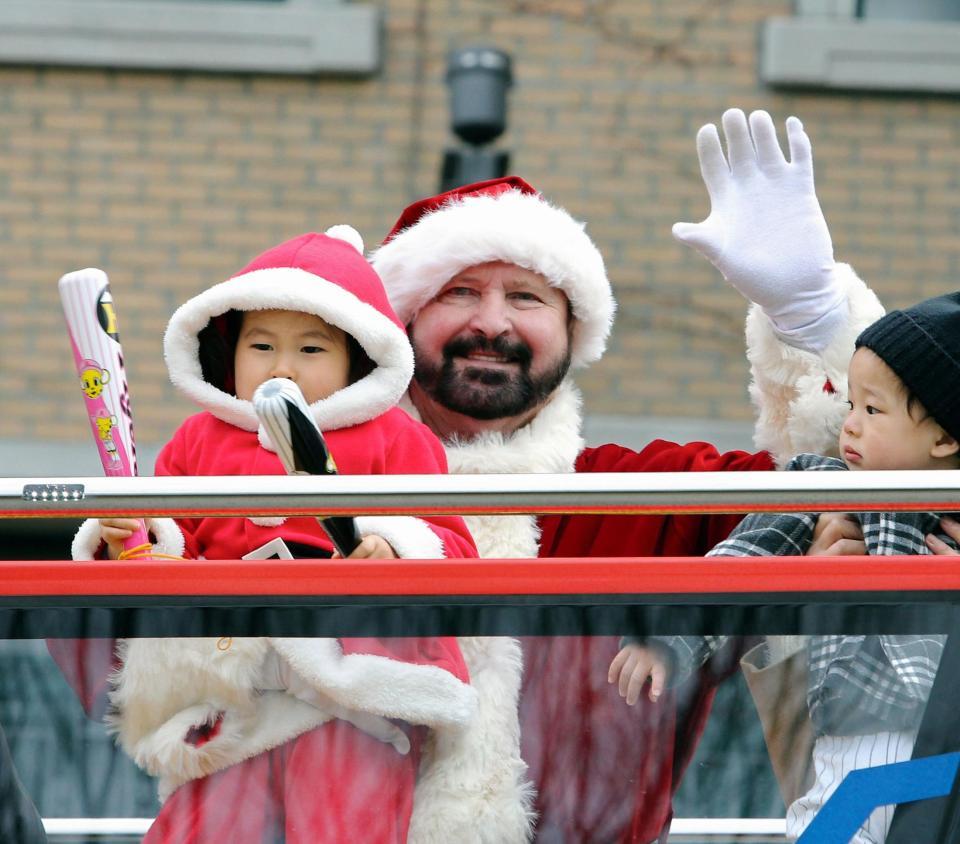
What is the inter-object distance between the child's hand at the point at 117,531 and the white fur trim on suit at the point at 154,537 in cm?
3

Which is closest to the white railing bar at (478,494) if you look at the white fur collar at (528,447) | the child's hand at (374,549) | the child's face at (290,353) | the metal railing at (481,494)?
the metal railing at (481,494)

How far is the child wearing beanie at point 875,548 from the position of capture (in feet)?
5.58

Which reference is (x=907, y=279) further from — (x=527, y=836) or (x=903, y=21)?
(x=527, y=836)

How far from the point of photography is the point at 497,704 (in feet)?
5.63

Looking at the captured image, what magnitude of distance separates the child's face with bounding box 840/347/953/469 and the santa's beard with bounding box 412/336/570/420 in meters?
0.78

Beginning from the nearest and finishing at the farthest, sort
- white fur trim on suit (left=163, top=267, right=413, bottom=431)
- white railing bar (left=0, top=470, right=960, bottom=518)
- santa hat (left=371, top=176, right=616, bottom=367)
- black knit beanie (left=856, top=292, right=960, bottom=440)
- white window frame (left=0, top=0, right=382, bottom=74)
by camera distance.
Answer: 1. white railing bar (left=0, top=470, right=960, bottom=518)
2. black knit beanie (left=856, top=292, right=960, bottom=440)
3. white fur trim on suit (left=163, top=267, right=413, bottom=431)
4. santa hat (left=371, top=176, right=616, bottom=367)
5. white window frame (left=0, top=0, right=382, bottom=74)

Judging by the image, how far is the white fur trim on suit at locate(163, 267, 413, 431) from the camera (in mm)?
2281

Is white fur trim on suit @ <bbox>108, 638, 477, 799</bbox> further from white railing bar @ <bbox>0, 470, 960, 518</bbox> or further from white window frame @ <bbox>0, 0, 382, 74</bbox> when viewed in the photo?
white window frame @ <bbox>0, 0, 382, 74</bbox>

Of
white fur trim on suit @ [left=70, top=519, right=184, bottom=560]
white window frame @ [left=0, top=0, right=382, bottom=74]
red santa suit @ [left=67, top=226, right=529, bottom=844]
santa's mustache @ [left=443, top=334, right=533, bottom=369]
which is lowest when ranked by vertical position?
red santa suit @ [left=67, top=226, right=529, bottom=844]

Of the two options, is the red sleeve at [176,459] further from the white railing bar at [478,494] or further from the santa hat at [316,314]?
the white railing bar at [478,494]

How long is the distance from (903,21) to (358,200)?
223 centimetres

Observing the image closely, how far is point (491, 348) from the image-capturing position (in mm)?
2830

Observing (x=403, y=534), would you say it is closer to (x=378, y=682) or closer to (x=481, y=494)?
(x=378, y=682)

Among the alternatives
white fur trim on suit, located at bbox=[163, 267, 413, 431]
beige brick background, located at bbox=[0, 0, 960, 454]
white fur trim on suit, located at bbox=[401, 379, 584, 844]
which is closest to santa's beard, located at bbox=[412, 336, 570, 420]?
white fur trim on suit, located at bbox=[163, 267, 413, 431]
